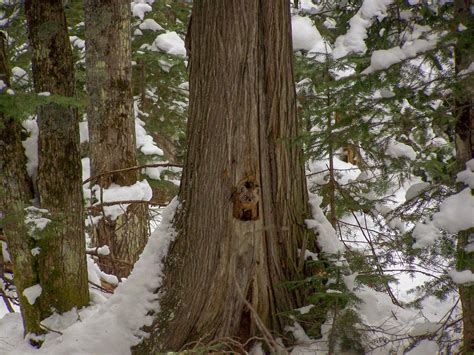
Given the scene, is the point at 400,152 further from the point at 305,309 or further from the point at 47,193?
the point at 47,193

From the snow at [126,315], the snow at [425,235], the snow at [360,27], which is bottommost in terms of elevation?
the snow at [126,315]

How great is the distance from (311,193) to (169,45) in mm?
6349

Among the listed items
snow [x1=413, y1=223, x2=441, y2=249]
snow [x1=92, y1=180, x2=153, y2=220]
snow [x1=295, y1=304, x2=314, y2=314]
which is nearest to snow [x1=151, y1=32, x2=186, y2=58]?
snow [x1=92, y1=180, x2=153, y2=220]

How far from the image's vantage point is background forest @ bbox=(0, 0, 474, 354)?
306 cm

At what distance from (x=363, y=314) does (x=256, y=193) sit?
125cm

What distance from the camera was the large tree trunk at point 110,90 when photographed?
6121mm

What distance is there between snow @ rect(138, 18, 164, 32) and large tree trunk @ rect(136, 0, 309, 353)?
6.89 m

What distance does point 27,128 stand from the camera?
171 inches

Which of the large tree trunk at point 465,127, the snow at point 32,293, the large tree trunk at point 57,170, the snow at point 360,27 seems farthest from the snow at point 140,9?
the large tree trunk at point 465,127

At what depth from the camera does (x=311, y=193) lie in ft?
13.8

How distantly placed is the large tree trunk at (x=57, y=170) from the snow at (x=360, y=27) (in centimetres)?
272

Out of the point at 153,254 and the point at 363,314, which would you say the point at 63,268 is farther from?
the point at 363,314

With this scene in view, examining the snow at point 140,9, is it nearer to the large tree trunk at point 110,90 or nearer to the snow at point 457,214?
the large tree trunk at point 110,90

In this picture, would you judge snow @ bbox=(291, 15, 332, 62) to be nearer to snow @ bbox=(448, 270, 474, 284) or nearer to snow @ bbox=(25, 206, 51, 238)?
snow @ bbox=(25, 206, 51, 238)
